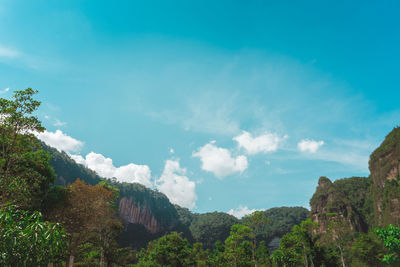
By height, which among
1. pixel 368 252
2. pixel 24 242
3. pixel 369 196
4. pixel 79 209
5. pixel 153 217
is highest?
pixel 369 196

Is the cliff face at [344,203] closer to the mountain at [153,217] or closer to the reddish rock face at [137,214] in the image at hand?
the mountain at [153,217]

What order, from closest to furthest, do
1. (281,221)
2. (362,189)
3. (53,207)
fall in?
1. (53,207)
2. (362,189)
3. (281,221)

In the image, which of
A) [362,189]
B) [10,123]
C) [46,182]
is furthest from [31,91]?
[362,189]

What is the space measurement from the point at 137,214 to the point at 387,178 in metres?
102

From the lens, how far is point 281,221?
455 ft

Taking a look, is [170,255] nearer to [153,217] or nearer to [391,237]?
[391,237]

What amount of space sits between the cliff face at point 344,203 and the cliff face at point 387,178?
37.9 ft

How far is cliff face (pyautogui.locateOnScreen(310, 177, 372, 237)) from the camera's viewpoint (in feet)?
317

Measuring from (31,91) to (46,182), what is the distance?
13.9 m

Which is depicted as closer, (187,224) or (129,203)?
(129,203)

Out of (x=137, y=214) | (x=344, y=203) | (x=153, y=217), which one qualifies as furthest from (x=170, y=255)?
(x=344, y=203)

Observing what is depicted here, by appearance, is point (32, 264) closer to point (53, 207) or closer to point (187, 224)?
point (53, 207)

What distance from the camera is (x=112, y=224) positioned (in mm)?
27094

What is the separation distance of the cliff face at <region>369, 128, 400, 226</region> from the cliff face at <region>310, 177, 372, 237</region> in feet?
37.9
